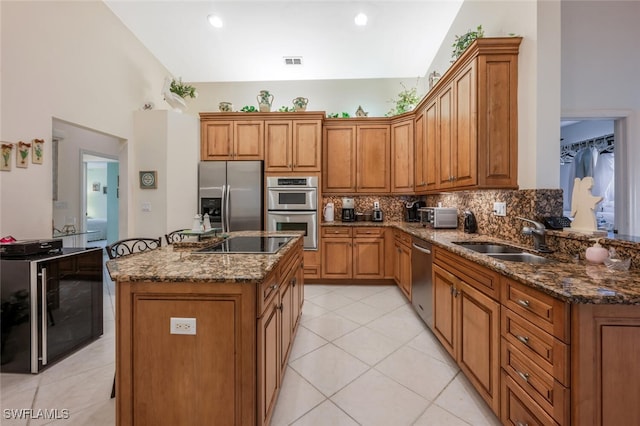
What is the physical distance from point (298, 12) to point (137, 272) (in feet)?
11.4

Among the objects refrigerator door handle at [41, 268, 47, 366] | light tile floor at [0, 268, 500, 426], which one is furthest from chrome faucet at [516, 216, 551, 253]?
refrigerator door handle at [41, 268, 47, 366]

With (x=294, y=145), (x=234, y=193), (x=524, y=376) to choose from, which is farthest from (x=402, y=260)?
(x=234, y=193)

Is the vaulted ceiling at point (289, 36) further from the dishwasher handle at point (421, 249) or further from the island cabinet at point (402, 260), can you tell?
the dishwasher handle at point (421, 249)

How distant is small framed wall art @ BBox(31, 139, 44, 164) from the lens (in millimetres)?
2299

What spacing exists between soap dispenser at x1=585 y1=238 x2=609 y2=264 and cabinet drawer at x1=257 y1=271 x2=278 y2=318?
69.8 inches

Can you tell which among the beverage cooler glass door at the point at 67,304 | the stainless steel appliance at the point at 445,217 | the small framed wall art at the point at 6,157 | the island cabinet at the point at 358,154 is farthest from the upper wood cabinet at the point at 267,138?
the beverage cooler glass door at the point at 67,304

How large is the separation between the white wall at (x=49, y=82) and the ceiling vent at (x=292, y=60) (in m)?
2.15

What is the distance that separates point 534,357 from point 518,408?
1.09ft

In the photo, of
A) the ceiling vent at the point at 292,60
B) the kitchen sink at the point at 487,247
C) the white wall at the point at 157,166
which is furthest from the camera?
the ceiling vent at the point at 292,60

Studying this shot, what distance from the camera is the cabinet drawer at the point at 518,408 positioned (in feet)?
3.76

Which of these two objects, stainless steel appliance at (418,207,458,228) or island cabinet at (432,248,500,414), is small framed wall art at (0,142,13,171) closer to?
island cabinet at (432,248,500,414)

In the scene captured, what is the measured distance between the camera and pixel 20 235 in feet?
7.38

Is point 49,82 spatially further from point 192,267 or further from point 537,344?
point 537,344

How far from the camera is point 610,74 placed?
2.44 m
